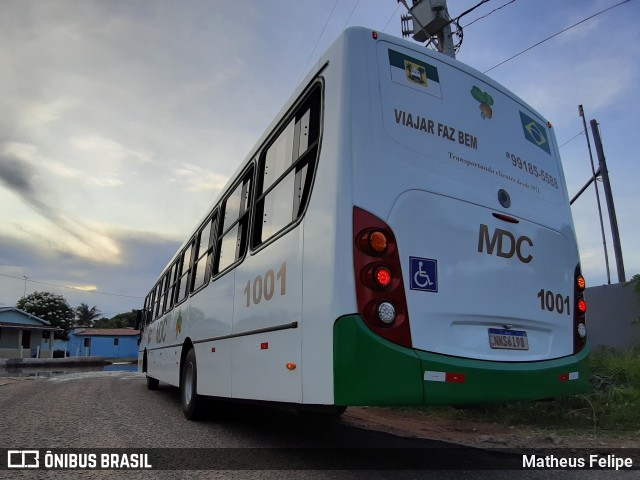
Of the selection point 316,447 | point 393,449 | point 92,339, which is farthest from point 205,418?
point 92,339

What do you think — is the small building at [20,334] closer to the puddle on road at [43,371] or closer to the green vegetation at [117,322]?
the puddle on road at [43,371]

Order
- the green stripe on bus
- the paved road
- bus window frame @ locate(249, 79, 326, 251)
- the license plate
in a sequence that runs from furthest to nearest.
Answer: the paved road → bus window frame @ locate(249, 79, 326, 251) → the license plate → the green stripe on bus

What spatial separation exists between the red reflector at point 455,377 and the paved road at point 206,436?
1102 mm

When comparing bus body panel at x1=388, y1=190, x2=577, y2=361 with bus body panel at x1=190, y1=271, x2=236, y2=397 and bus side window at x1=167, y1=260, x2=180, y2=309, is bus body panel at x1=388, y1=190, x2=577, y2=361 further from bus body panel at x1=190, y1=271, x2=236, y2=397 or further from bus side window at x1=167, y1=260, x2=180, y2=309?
bus side window at x1=167, y1=260, x2=180, y2=309

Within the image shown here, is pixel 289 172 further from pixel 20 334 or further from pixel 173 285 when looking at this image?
pixel 20 334

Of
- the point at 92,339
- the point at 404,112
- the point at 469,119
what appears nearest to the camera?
the point at 404,112

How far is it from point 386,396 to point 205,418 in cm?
433

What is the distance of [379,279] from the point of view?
3.18 metres

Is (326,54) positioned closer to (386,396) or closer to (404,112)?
(404,112)

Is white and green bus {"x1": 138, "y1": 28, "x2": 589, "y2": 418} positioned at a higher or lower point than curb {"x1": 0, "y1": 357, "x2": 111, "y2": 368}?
higher

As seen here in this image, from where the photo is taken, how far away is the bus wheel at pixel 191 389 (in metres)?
6.49

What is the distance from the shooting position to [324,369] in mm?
3154

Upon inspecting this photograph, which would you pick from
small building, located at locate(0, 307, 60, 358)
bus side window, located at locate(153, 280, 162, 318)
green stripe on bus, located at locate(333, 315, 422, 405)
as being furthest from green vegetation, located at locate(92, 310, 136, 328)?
green stripe on bus, located at locate(333, 315, 422, 405)

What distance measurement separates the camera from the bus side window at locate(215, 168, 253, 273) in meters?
5.34
